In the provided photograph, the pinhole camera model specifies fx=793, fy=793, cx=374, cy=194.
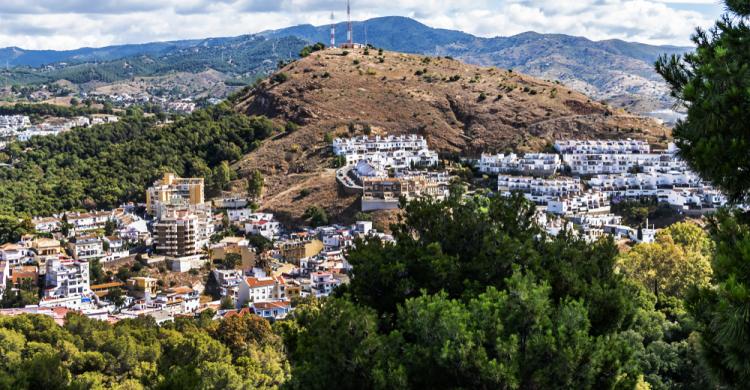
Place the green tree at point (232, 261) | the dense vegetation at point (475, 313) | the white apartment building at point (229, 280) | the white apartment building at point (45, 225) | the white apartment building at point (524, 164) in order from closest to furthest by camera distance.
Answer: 1. the dense vegetation at point (475, 313)
2. the white apartment building at point (229, 280)
3. the green tree at point (232, 261)
4. the white apartment building at point (45, 225)
5. the white apartment building at point (524, 164)

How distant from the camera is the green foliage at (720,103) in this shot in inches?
205

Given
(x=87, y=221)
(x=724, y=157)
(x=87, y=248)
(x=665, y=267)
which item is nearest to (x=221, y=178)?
(x=87, y=221)

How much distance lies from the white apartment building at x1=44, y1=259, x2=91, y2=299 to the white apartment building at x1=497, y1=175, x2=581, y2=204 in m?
20.0

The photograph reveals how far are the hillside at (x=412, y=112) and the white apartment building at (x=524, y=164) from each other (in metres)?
3.81

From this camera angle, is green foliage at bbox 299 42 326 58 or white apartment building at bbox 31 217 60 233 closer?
white apartment building at bbox 31 217 60 233

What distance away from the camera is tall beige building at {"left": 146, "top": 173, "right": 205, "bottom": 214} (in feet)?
135

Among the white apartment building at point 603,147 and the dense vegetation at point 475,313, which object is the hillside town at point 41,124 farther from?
the dense vegetation at point 475,313

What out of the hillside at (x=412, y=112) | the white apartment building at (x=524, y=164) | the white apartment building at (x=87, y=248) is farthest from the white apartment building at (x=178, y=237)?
the white apartment building at (x=524, y=164)

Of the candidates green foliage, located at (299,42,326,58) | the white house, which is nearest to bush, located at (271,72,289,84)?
green foliage, located at (299,42,326,58)

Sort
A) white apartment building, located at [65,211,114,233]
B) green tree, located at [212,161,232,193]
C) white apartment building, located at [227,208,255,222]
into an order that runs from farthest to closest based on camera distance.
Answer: green tree, located at [212,161,232,193], white apartment building, located at [227,208,255,222], white apartment building, located at [65,211,114,233]

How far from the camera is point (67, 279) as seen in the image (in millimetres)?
30859

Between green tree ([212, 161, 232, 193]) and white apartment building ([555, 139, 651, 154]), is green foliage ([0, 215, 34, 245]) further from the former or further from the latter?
white apartment building ([555, 139, 651, 154])

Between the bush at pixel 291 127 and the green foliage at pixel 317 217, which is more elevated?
the bush at pixel 291 127

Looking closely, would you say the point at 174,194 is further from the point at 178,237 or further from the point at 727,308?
the point at 727,308
